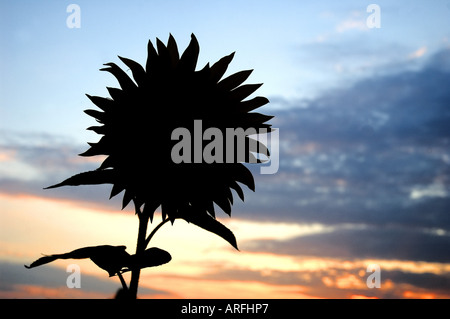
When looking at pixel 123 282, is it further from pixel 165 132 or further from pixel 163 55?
pixel 163 55

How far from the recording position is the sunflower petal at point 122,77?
11.7ft

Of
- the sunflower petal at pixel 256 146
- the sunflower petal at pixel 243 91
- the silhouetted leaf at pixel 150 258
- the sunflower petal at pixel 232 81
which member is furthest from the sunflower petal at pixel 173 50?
the silhouetted leaf at pixel 150 258

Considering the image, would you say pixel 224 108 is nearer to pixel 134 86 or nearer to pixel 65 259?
pixel 134 86

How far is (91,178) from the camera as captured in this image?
3168 millimetres

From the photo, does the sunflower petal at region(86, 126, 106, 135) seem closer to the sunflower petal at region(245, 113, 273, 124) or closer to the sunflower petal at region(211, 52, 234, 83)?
the sunflower petal at region(211, 52, 234, 83)

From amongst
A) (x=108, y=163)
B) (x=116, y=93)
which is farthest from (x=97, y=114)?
(x=108, y=163)

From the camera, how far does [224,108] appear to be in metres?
3.56

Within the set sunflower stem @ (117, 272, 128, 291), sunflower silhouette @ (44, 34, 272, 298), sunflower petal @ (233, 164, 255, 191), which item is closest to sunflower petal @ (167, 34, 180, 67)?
sunflower silhouette @ (44, 34, 272, 298)

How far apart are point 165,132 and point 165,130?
0.06 feet

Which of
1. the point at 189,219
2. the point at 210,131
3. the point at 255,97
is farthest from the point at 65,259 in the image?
the point at 255,97

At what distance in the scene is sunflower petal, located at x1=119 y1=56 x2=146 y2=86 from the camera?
3.53m

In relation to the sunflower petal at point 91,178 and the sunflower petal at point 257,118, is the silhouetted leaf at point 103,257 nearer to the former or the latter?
the sunflower petal at point 91,178
